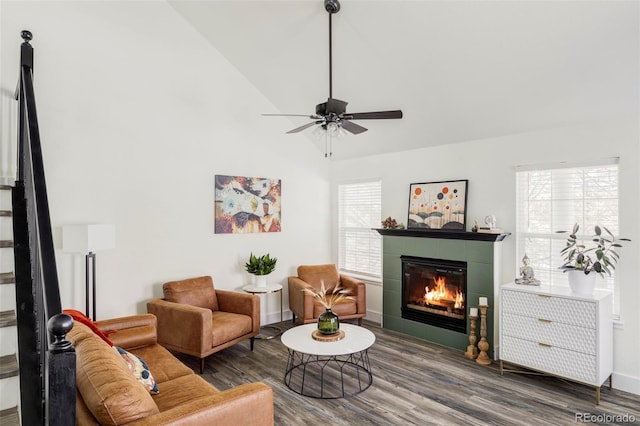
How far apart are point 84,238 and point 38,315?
6.38 ft

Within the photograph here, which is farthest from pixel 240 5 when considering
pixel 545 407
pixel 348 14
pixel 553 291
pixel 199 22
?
pixel 545 407

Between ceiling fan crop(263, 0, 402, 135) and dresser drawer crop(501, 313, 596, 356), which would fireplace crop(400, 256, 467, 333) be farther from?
ceiling fan crop(263, 0, 402, 135)

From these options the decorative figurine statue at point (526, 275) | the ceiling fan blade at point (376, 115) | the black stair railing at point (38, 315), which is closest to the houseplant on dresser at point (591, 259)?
the decorative figurine statue at point (526, 275)

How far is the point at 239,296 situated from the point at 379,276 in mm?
2194

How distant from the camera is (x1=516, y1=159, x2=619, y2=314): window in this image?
11.4ft

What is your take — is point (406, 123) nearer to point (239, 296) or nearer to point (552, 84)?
point (552, 84)

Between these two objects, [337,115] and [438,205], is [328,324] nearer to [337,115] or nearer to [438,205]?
[337,115]

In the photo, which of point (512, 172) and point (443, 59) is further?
point (512, 172)

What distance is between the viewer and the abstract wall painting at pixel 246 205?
4.79 metres

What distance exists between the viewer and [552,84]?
3340 millimetres

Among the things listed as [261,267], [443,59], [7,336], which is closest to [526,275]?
[443,59]

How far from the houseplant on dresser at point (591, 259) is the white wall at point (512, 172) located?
11 cm

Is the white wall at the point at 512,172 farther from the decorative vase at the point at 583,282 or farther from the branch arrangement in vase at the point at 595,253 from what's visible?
the decorative vase at the point at 583,282

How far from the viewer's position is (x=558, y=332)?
3352 mm
